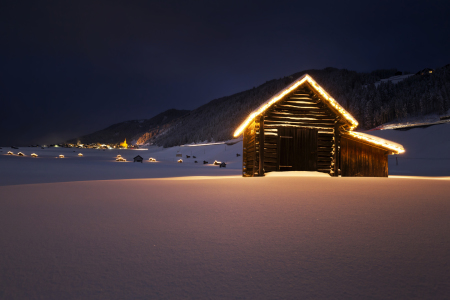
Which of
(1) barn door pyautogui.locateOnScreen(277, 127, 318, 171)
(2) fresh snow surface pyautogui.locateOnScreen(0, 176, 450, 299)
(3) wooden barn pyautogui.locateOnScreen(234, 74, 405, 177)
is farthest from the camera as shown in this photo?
(1) barn door pyautogui.locateOnScreen(277, 127, 318, 171)

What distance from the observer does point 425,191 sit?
8898 millimetres

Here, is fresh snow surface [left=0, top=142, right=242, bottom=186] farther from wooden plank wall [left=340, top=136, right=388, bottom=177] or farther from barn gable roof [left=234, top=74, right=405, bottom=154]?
wooden plank wall [left=340, top=136, right=388, bottom=177]

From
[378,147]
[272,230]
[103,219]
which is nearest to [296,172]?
[378,147]

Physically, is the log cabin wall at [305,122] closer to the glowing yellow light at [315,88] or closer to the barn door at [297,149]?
the barn door at [297,149]

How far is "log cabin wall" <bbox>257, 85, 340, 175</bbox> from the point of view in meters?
15.6

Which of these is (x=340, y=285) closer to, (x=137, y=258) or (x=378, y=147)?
(x=137, y=258)

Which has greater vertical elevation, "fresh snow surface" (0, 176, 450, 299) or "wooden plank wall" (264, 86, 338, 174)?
"wooden plank wall" (264, 86, 338, 174)

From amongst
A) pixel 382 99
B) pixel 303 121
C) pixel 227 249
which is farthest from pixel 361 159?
pixel 382 99

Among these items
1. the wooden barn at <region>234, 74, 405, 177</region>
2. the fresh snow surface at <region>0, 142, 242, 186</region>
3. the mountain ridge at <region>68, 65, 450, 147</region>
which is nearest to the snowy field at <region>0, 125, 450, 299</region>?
the wooden barn at <region>234, 74, 405, 177</region>

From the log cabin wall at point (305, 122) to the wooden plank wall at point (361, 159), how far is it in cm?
86

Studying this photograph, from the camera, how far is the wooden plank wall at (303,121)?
1557 cm

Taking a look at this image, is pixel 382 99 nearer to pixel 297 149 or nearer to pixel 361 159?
pixel 361 159

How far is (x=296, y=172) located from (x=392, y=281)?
1244 centimetres

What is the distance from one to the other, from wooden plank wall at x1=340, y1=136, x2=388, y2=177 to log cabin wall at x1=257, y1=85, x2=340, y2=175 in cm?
86
